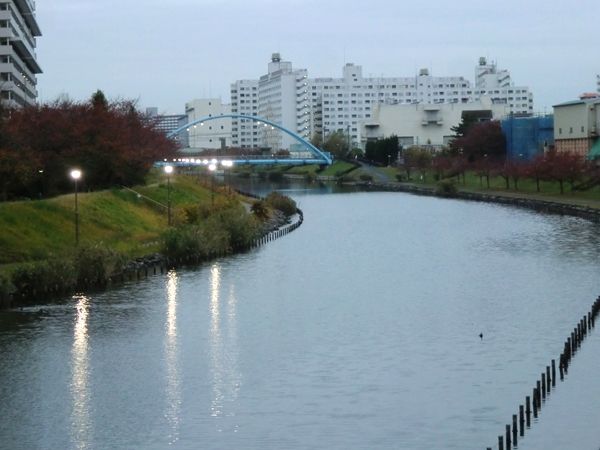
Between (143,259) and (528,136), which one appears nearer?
(143,259)

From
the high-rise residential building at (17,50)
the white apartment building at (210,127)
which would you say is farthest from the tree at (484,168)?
the white apartment building at (210,127)

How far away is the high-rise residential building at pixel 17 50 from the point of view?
6084 centimetres

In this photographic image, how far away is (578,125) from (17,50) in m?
38.3

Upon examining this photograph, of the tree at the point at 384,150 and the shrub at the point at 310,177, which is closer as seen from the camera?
the shrub at the point at 310,177

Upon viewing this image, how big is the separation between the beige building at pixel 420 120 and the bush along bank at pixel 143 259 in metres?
84.7

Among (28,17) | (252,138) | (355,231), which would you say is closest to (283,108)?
(252,138)

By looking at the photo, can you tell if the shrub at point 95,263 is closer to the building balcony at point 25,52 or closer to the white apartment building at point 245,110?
the building balcony at point 25,52

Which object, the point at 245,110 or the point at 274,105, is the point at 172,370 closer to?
the point at 274,105

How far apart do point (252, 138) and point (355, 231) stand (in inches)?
5446

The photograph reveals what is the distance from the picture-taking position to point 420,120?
13350cm

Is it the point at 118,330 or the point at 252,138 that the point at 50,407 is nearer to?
the point at 118,330

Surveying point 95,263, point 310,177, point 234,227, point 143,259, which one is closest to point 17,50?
point 234,227

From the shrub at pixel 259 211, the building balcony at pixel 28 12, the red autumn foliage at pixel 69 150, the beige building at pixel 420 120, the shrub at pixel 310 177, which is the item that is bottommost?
the shrub at pixel 259 211

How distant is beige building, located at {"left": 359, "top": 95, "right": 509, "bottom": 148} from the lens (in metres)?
133
